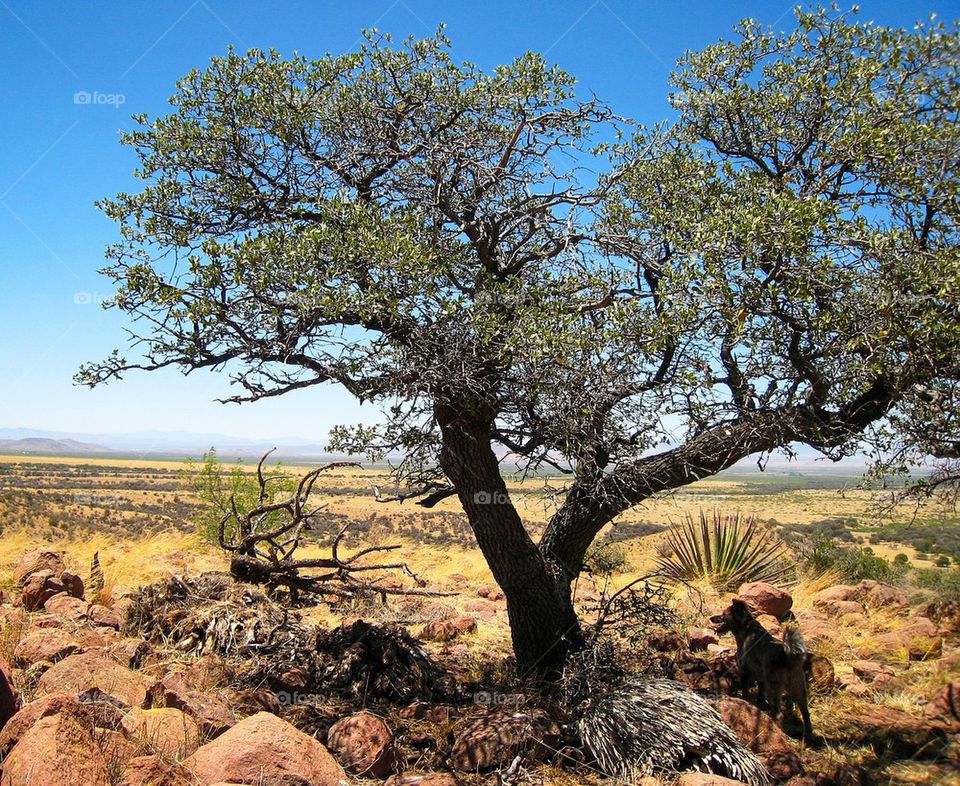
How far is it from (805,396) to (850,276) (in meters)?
0.96

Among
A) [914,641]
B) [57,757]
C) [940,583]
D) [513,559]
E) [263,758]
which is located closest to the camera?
[57,757]

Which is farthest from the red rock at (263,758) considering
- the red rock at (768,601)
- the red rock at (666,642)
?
the red rock at (768,601)

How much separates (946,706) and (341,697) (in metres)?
5.23

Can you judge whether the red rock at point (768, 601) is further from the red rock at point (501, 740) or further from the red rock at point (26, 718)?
the red rock at point (26, 718)

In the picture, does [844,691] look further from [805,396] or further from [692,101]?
[692,101]

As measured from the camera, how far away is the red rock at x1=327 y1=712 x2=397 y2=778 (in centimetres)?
465

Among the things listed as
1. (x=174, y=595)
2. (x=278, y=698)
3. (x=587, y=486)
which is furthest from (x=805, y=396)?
(x=174, y=595)

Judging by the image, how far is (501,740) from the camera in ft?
16.4

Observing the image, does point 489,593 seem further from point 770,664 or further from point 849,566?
point 849,566

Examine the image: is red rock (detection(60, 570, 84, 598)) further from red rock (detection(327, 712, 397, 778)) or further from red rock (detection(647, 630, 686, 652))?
red rock (detection(647, 630, 686, 652))

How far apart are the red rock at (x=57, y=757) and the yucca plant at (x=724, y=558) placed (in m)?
10.6

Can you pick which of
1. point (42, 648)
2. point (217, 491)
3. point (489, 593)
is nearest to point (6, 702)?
point (42, 648)

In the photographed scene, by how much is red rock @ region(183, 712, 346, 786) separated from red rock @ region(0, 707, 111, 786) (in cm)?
52

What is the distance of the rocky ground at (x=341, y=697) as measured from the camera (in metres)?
3.90
